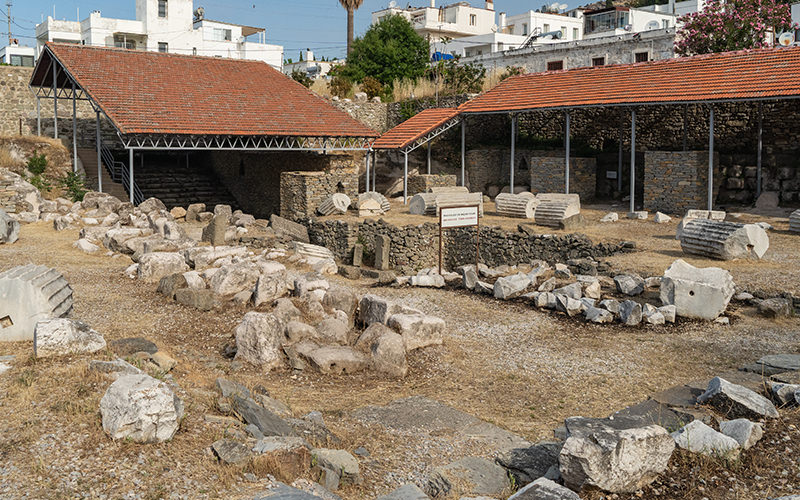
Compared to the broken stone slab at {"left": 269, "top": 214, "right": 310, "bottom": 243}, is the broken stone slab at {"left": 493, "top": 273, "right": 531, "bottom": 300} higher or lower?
lower

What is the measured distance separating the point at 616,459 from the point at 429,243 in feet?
56.0

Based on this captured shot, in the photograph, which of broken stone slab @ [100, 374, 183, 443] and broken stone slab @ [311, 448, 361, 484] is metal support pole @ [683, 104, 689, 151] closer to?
broken stone slab @ [311, 448, 361, 484]

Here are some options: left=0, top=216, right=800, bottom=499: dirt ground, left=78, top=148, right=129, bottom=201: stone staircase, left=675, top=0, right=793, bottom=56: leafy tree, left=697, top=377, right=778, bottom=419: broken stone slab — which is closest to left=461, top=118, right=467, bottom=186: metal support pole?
left=675, top=0, right=793, bottom=56: leafy tree

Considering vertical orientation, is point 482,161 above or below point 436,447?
above

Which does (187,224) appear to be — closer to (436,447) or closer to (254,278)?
(254,278)

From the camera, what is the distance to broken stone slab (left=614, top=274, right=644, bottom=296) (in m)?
13.6

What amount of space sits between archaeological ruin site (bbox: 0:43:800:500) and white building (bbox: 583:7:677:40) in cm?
1660

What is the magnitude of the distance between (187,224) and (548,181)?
12.1m

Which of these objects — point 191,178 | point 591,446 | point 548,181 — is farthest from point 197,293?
point 191,178

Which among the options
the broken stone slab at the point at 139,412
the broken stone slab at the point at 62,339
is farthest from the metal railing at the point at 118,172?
the broken stone slab at the point at 139,412

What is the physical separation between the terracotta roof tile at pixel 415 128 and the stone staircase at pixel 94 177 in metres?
9.01

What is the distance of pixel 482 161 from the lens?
30359 mm

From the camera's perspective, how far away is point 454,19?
69.2m

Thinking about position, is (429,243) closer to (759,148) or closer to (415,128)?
(415,128)
